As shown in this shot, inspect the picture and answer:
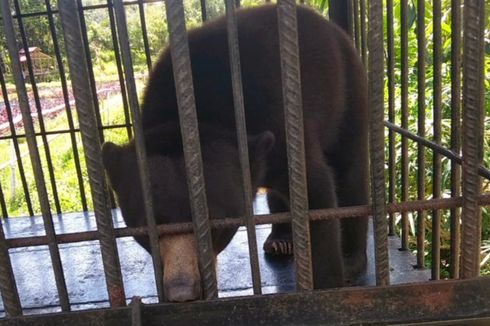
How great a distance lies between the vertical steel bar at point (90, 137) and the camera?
138cm

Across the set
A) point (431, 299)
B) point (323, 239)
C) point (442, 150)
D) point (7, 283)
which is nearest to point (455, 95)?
point (442, 150)

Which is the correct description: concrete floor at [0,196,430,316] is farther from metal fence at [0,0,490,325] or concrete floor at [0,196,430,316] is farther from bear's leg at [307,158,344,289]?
metal fence at [0,0,490,325]

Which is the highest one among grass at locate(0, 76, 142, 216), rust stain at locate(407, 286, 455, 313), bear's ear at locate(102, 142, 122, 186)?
bear's ear at locate(102, 142, 122, 186)

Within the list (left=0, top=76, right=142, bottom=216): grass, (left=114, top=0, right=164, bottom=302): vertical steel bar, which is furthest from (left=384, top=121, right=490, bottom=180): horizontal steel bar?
(left=0, top=76, right=142, bottom=216): grass

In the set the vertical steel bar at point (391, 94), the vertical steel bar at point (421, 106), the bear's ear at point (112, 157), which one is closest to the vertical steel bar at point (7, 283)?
the bear's ear at point (112, 157)

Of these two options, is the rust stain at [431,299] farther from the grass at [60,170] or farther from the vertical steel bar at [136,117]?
the grass at [60,170]

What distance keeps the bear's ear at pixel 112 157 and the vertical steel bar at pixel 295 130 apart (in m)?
1.03

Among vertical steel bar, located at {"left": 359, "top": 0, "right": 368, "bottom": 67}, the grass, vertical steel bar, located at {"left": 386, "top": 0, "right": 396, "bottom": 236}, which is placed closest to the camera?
vertical steel bar, located at {"left": 386, "top": 0, "right": 396, "bottom": 236}

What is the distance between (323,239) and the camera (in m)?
2.35

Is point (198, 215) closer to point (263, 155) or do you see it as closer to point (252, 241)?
point (252, 241)

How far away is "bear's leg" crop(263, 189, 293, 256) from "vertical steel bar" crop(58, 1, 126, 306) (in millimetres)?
1532

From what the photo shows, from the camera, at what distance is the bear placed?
2.06 meters

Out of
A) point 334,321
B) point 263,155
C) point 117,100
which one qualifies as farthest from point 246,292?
point 117,100

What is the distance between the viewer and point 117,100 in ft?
37.6
